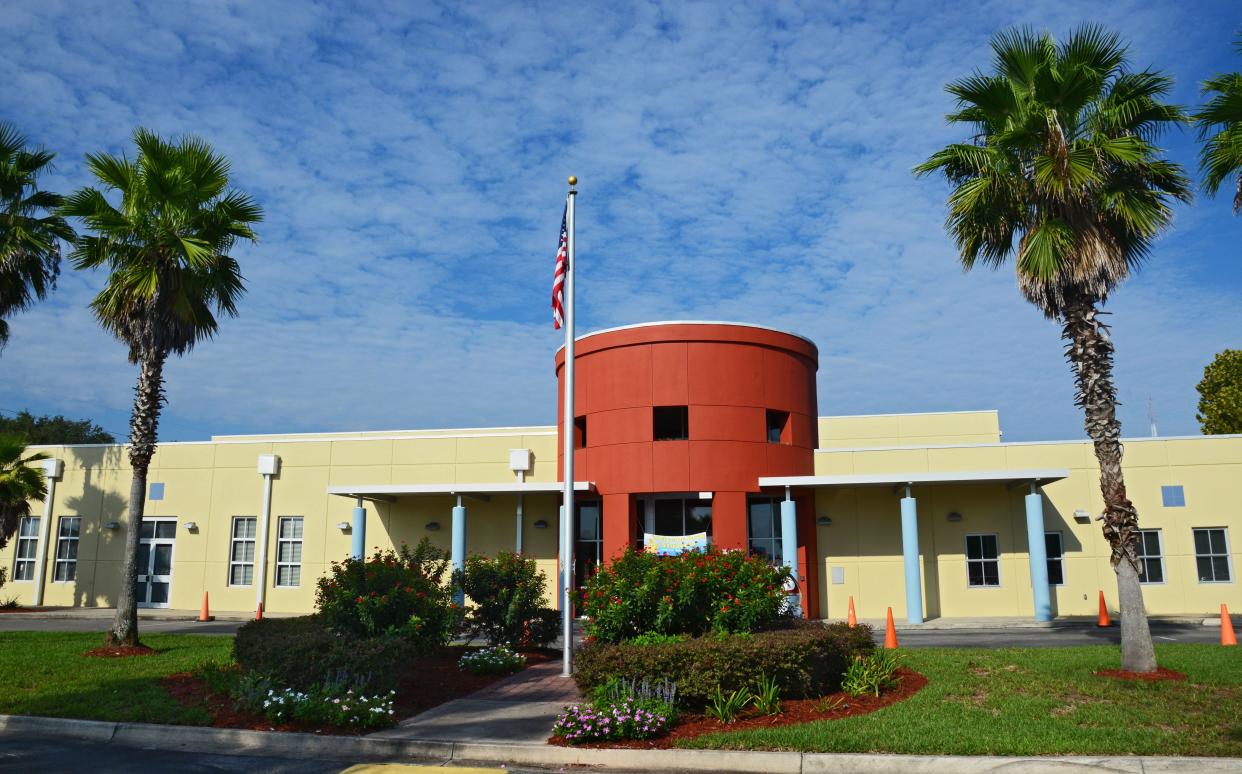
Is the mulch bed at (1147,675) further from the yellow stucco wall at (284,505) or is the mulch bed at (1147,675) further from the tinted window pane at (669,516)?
the yellow stucco wall at (284,505)

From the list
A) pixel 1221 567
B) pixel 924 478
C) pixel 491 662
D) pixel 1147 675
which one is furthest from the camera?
pixel 1221 567

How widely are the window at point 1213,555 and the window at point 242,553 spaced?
26020mm

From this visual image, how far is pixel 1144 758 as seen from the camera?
8.16 m

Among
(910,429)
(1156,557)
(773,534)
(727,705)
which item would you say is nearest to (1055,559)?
(1156,557)

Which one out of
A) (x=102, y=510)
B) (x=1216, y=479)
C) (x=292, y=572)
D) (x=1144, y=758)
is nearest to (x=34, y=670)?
(x=292, y=572)

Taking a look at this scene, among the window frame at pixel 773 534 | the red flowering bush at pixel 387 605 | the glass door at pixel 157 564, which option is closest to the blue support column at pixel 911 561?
the window frame at pixel 773 534

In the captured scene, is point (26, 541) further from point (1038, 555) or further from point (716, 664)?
point (1038, 555)

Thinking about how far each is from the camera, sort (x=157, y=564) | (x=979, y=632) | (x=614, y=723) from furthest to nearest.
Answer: (x=157, y=564) < (x=979, y=632) < (x=614, y=723)

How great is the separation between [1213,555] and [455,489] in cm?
1944

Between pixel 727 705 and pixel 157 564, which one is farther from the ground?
pixel 157 564

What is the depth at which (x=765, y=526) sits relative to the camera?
24359 mm

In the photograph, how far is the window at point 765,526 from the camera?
79.4ft

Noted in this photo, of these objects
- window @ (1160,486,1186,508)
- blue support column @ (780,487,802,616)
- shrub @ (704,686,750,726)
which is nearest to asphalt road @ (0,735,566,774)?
shrub @ (704,686,750,726)

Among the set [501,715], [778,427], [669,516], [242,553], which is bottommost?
[501,715]
